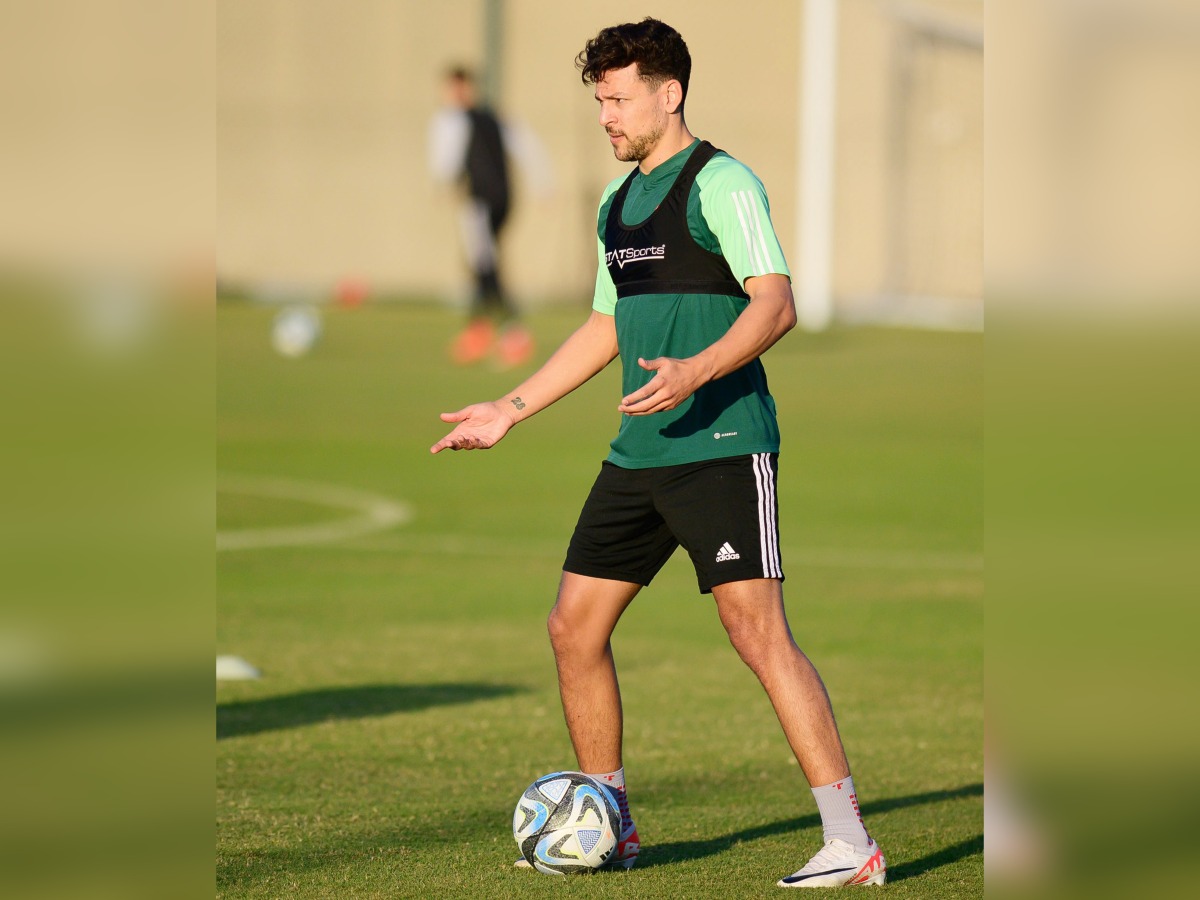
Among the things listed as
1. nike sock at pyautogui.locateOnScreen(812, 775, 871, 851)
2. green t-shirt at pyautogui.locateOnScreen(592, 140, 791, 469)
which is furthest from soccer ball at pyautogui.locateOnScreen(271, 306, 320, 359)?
nike sock at pyautogui.locateOnScreen(812, 775, 871, 851)

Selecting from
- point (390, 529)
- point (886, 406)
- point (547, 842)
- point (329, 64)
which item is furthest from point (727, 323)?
point (329, 64)

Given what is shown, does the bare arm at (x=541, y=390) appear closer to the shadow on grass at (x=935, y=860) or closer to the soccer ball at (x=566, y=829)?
the soccer ball at (x=566, y=829)

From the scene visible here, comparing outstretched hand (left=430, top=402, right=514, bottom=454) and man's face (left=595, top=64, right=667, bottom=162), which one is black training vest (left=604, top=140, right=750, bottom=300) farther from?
outstretched hand (left=430, top=402, right=514, bottom=454)

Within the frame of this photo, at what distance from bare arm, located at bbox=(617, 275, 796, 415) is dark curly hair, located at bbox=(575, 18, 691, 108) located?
0.70 m

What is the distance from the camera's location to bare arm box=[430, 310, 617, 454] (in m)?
4.93

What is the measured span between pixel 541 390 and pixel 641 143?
0.82m

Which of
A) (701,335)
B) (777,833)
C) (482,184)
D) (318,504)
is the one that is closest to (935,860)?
(777,833)
